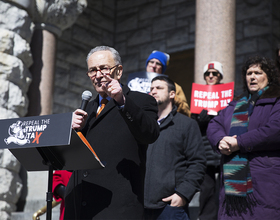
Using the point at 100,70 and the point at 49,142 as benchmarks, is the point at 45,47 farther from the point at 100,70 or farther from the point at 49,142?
the point at 49,142

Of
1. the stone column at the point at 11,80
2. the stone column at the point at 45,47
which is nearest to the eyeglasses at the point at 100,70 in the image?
the stone column at the point at 11,80

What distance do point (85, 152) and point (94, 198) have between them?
325mm

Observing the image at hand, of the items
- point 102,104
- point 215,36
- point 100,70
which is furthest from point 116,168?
point 215,36

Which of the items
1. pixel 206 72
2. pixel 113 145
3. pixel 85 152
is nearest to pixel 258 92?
pixel 206 72

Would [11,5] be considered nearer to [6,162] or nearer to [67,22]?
[67,22]

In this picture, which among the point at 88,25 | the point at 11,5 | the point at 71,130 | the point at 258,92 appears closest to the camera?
the point at 71,130

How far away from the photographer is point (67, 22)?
6.75 m

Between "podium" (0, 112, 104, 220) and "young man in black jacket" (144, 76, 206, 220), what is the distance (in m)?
1.46

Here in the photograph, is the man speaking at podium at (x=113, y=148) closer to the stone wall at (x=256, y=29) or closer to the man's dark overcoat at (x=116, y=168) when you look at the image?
the man's dark overcoat at (x=116, y=168)

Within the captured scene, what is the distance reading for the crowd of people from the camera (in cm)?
241

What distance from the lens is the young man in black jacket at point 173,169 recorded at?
3.68 meters

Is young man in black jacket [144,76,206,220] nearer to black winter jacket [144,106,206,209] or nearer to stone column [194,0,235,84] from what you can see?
black winter jacket [144,106,206,209]

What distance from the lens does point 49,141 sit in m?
2.13

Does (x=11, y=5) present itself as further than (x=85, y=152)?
Yes
